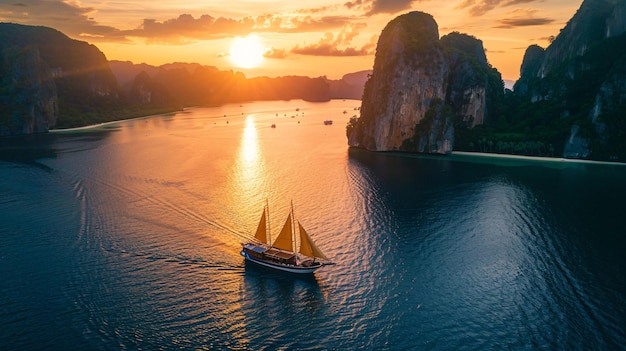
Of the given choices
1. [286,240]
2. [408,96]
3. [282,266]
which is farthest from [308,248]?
[408,96]

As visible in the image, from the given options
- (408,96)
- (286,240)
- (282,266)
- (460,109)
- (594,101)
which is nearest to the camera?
(282,266)

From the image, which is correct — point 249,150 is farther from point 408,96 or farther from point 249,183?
point 408,96

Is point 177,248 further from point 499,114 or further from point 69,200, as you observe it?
point 499,114

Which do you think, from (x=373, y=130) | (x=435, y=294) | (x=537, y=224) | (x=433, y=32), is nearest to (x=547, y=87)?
(x=433, y=32)

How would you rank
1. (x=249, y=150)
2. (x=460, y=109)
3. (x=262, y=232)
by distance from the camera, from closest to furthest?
(x=262, y=232), (x=249, y=150), (x=460, y=109)

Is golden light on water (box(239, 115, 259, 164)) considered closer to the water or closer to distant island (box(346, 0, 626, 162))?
the water

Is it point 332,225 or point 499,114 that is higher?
point 499,114

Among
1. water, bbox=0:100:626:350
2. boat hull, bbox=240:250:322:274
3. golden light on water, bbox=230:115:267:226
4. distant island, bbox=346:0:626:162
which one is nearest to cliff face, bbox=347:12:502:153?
distant island, bbox=346:0:626:162
